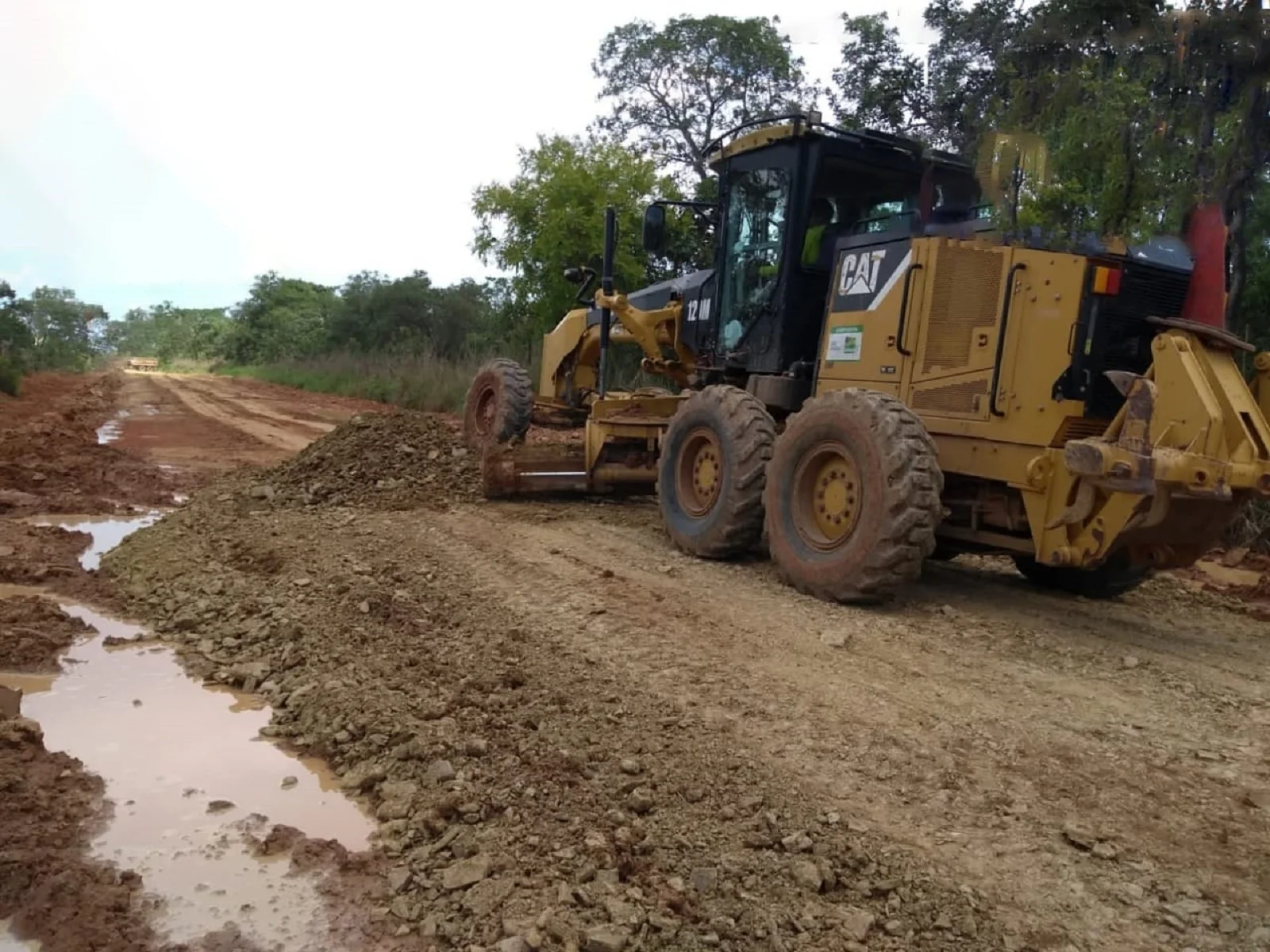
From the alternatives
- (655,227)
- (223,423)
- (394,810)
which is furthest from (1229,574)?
(223,423)

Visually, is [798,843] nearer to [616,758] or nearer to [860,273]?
[616,758]

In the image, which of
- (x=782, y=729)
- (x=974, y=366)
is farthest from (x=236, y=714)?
(x=974, y=366)

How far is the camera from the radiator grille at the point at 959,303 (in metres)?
5.86

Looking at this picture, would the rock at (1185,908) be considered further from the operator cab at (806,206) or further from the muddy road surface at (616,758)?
the operator cab at (806,206)

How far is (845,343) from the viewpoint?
6.83 m

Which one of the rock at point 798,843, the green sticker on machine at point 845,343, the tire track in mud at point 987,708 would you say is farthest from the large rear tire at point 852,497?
the rock at point 798,843

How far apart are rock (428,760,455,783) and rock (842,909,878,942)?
59.1 inches

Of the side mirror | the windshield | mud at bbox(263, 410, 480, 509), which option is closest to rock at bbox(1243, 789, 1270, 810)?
the windshield

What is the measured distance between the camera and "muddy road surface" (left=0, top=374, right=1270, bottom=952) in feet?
9.53

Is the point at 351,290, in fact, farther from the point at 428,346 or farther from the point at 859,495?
the point at 859,495

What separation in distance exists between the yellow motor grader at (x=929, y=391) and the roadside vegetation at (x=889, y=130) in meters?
0.58

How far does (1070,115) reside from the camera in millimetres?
9086

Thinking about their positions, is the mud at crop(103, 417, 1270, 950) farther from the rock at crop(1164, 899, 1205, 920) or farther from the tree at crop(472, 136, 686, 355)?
the tree at crop(472, 136, 686, 355)

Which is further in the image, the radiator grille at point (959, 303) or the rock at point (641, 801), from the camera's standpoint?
the radiator grille at point (959, 303)
